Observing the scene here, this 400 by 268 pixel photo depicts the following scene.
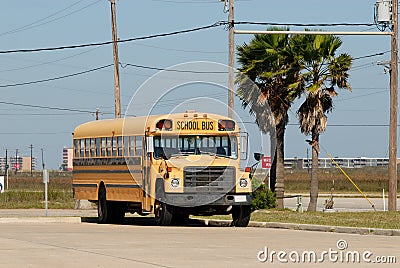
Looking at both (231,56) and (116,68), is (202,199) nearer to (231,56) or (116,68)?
(231,56)

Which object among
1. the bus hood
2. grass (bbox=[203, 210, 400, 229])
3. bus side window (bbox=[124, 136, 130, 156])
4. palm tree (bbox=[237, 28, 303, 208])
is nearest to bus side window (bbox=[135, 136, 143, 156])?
bus side window (bbox=[124, 136, 130, 156])

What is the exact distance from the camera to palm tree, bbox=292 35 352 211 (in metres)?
40.1

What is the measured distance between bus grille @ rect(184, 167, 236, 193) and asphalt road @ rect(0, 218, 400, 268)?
1.42 meters

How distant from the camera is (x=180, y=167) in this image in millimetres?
Answer: 26016

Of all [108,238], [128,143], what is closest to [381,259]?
[108,238]

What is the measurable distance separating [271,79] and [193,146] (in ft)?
50.7

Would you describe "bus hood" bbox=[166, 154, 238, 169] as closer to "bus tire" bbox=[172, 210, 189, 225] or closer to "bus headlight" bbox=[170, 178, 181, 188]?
"bus headlight" bbox=[170, 178, 181, 188]

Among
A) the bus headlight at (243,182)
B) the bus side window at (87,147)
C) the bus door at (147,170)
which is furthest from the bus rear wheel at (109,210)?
the bus headlight at (243,182)

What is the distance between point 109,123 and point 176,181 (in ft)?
15.4

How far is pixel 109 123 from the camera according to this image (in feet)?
97.3

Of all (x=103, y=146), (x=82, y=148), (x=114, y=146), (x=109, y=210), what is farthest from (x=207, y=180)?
(x=82, y=148)

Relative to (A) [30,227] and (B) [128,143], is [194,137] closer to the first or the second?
(B) [128,143]

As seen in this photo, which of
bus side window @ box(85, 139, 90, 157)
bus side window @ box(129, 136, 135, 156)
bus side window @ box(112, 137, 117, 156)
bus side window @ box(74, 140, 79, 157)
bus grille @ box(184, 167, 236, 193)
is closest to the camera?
bus grille @ box(184, 167, 236, 193)

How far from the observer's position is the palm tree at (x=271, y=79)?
40.8 metres
